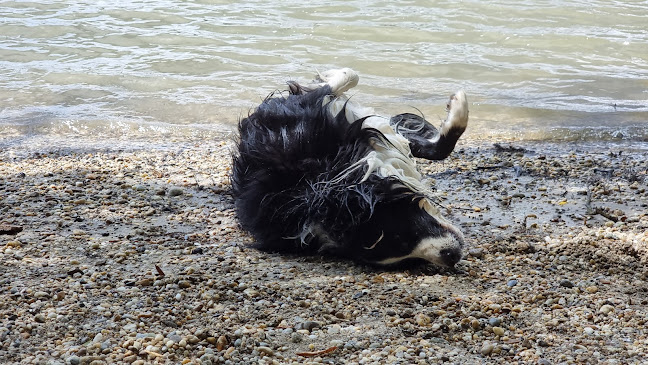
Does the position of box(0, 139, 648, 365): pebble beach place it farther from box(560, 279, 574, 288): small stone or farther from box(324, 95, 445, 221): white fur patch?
box(324, 95, 445, 221): white fur patch

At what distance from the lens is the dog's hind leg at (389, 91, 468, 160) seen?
18.0 ft

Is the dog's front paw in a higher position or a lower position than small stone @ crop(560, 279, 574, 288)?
higher

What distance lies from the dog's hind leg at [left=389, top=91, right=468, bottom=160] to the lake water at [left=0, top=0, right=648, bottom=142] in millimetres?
1842

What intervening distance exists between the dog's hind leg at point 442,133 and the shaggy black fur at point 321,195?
3.44 feet

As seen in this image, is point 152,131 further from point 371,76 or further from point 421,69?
point 421,69

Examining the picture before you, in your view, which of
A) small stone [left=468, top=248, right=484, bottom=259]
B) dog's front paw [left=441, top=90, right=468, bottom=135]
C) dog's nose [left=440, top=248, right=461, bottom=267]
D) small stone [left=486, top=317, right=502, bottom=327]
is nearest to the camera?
small stone [left=486, top=317, right=502, bottom=327]

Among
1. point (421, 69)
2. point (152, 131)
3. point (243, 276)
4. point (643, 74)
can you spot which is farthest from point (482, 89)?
point (243, 276)

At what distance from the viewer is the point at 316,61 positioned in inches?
385

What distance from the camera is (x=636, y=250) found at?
4125 mm

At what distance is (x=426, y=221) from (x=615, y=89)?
5.45m

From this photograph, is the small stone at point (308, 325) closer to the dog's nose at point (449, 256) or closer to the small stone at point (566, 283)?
the dog's nose at point (449, 256)

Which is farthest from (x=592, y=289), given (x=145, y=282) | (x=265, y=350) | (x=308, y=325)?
(x=145, y=282)

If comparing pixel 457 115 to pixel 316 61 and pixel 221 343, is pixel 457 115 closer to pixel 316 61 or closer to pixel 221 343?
pixel 221 343

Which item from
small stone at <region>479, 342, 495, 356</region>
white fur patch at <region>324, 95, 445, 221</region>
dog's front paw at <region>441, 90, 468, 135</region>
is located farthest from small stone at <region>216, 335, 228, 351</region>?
dog's front paw at <region>441, 90, 468, 135</region>
